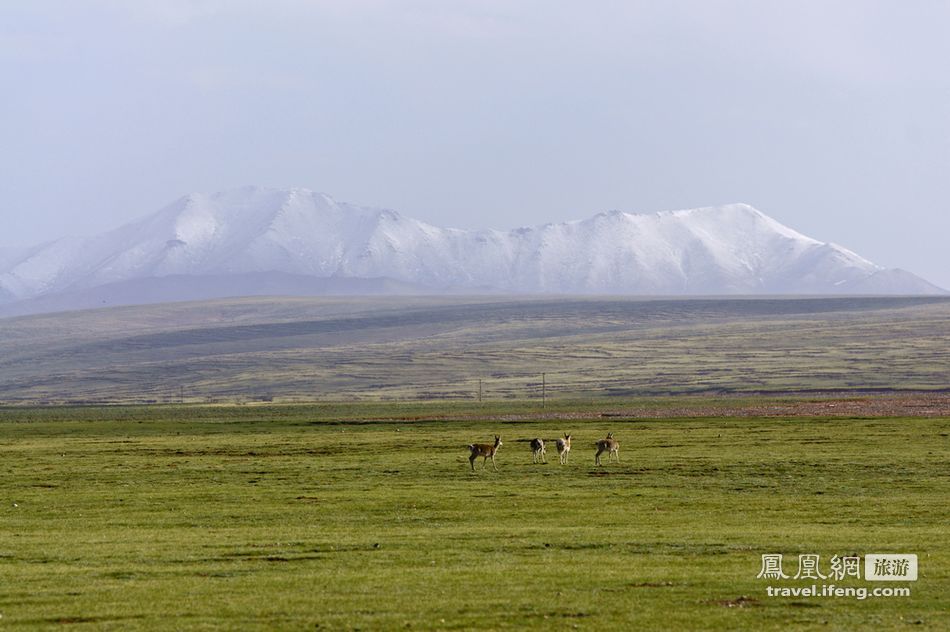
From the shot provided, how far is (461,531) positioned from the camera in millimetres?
26078

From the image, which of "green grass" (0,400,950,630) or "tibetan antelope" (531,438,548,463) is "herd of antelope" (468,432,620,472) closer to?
"tibetan antelope" (531,438,548,463)

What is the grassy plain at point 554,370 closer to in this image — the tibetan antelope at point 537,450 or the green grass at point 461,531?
the green grass at point 461,531

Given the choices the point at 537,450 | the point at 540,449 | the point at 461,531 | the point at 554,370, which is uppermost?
the point at 461,531

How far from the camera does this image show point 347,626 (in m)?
17.1

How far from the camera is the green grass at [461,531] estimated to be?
18.0 m

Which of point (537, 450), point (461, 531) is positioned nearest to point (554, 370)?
point (537, 450)

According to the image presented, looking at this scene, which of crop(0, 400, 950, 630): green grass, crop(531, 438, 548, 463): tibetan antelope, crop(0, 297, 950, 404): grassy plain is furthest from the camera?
crop(0, 297, 950, 404): grassy plain

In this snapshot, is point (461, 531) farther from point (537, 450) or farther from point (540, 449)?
point (537, 450)

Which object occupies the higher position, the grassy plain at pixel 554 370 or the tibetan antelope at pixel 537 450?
the tibetan antelope at pixel 537 450

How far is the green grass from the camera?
1805 cm

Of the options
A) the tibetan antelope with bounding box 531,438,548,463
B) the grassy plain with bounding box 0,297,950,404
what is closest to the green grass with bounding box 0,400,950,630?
the tibetan antelope with bounding box 531,438,548,463

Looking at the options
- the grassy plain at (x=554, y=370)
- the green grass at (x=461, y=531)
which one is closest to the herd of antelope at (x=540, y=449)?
the green grass at (x=461, y=531)

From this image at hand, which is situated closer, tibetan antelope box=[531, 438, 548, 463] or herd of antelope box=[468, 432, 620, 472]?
herd of antelope box=[468, 432, 620, 472]

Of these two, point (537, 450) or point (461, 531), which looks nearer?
point (461, 531)
